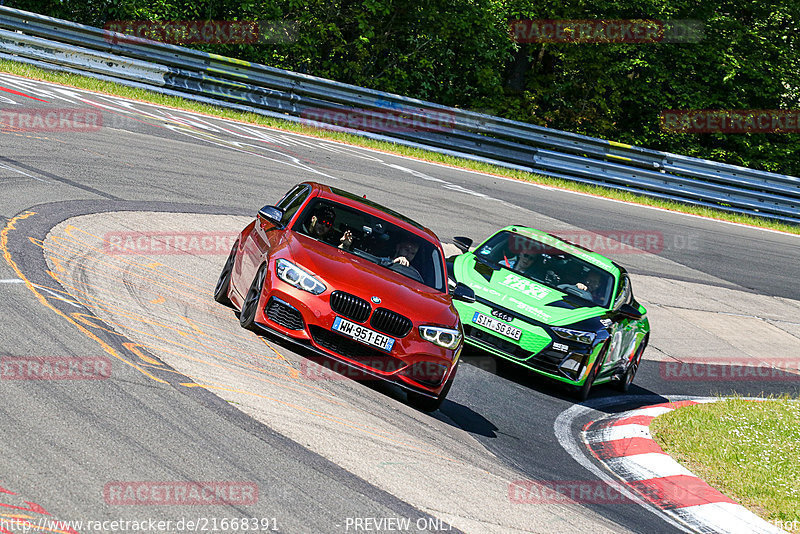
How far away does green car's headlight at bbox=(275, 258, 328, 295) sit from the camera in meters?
8.23

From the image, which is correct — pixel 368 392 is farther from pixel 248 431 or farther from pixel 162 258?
pixel 162 258

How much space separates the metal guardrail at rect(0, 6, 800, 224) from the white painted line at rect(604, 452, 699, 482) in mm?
15972

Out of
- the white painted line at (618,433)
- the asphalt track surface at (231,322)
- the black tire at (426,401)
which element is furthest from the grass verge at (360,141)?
the black tire at (426,401)

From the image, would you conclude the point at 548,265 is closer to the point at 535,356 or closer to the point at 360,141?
the point at 535,356

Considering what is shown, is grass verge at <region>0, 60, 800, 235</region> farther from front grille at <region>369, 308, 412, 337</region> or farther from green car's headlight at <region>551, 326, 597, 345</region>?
front grille at <region>369, 308, 412, 337</region>

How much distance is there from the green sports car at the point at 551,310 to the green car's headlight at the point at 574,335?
11 millimetres

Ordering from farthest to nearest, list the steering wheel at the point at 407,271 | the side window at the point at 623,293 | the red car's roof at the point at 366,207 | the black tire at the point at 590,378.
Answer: the side window at the point at 623,293
the black tire at the point at 590,378
the red car's roof at the point at 366,207
the steering wheel at the point at 407,271

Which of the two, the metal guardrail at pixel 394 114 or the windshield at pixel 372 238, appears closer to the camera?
the windshield at pixel 372 238

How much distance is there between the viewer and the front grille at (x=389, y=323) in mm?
8172

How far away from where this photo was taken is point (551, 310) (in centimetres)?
1080

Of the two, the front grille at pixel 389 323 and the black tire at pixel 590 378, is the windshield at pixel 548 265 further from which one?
the front grille at pixel 389 323

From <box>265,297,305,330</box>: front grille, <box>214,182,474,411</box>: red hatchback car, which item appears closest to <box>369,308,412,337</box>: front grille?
<box>214,182,474,411</box>: red hatchback car

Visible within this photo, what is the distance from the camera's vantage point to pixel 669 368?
13.3 m

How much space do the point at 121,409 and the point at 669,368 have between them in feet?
30.2
